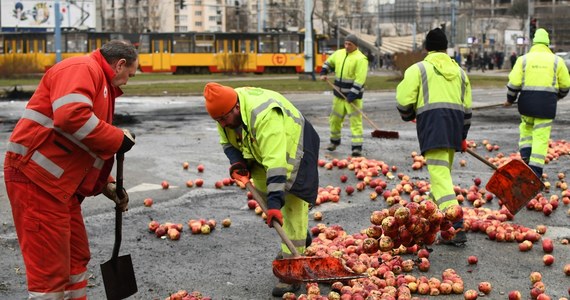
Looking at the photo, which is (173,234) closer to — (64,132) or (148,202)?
(148,202)

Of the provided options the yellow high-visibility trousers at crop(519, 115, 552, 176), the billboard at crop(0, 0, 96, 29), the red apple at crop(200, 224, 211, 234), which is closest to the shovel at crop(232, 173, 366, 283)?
the red apple at crop(200, 224, 211, 234)

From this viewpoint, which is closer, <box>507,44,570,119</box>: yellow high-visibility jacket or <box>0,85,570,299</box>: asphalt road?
<box>0,85,570,299</box>: asphalt road

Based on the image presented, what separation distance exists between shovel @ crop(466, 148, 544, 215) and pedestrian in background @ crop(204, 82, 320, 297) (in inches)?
96.9

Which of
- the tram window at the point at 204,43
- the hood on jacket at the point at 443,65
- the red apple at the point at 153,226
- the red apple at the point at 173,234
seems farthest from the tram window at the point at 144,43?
the hood on jacket at the point at 443,65

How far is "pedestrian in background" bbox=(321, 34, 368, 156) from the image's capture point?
45.0 feet

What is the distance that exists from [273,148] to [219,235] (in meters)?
2.64

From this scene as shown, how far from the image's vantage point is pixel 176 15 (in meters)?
158

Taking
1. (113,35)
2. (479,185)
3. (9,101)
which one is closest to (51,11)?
(113,35)

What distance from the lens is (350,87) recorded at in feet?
45.6

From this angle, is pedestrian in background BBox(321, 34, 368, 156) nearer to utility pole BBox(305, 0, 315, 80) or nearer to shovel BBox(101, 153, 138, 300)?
shovel BBox(101, 153, 138, 300)

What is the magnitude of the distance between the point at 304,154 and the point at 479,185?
508 centimetres

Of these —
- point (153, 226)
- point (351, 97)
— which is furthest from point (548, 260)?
point (351, 97)

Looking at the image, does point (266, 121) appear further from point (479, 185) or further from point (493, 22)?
point (493, 22)

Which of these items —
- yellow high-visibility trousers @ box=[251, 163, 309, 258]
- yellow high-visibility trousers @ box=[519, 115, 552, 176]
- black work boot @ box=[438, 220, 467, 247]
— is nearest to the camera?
yellow high-visibility trousers @ box=[251, 163, 309, 258]
